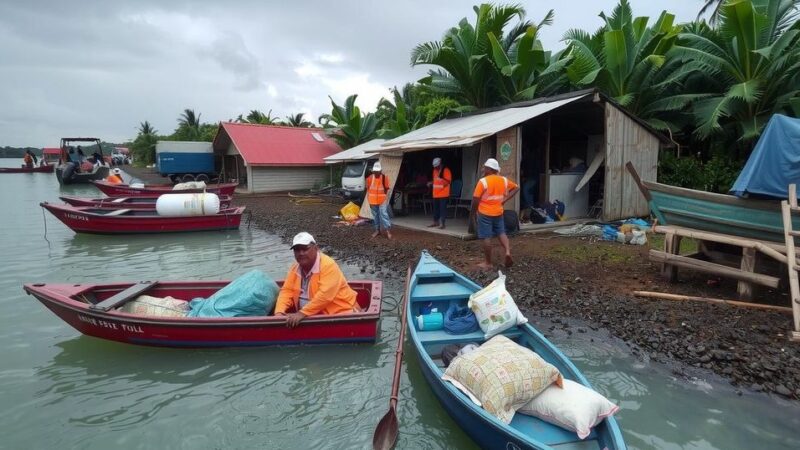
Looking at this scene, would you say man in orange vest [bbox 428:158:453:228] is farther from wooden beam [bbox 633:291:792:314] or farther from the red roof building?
the red roof building

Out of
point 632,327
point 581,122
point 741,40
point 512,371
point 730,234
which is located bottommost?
point 632,327

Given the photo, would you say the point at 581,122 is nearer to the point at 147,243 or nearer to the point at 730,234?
the point at 730,234

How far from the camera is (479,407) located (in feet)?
11.0

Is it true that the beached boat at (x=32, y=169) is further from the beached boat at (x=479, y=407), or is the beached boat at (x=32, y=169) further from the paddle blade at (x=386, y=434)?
the paddle blade at (x=386, y=434)

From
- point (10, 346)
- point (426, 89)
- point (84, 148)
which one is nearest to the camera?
point (10, 346)

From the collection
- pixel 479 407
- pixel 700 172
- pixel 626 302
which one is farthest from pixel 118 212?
pixel 700 172

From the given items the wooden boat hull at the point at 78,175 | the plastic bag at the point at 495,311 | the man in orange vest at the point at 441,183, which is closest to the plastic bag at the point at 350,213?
the man in orange vest at the point at 441,183

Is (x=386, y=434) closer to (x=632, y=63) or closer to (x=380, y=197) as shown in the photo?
(x=380, y=197)

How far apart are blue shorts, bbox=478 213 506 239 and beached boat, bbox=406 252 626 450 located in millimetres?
2109

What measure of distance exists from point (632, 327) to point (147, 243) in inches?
508

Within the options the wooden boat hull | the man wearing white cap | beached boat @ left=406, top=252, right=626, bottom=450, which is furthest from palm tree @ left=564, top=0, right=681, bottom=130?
the wooden boat hull

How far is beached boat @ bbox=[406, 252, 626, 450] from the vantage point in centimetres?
312

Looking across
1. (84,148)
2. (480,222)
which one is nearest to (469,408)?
(480,222)

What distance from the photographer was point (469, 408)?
3.39 metres
